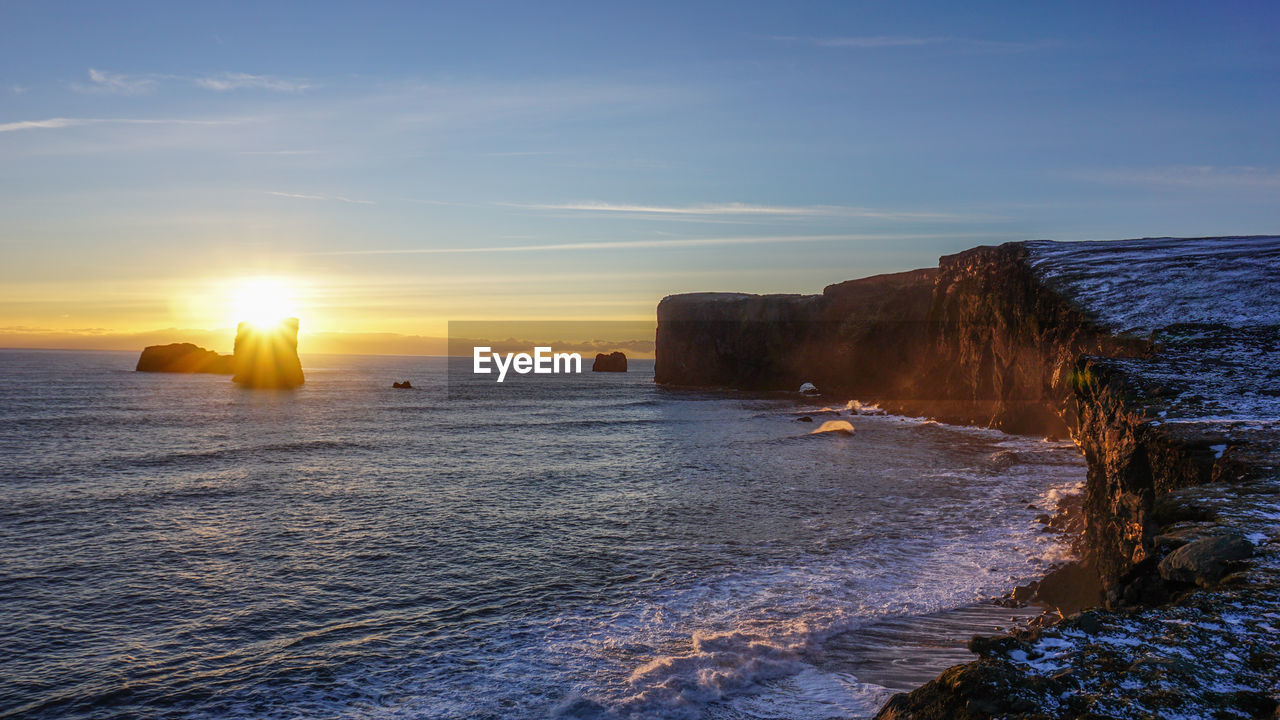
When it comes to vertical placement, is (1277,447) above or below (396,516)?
above

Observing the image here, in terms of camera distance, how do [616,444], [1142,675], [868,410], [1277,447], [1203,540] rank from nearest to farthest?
[1142,675]
[1203,540]
[1277,447]
[616,444]
[868,410]

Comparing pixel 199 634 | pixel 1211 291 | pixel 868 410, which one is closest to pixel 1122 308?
pixel 1211 291

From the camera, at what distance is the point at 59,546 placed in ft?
64.5

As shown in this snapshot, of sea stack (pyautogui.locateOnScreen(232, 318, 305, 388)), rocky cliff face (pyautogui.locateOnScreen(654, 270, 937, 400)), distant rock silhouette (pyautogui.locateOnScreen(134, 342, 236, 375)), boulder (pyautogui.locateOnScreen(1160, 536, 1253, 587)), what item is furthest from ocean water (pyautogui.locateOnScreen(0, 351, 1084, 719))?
distant rock silhouette (pyautogui.locateOnScreen(134, 342, 236, 375))

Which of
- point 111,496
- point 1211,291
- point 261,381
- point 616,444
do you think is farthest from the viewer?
point 261,381

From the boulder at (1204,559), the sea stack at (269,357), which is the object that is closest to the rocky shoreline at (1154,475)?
the boulder at (1204,559)

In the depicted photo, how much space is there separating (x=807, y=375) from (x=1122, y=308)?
7477 centimetres

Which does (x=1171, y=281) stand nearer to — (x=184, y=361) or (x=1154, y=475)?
(x=1154, y=475)

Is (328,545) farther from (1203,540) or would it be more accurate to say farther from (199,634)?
(1203,540)

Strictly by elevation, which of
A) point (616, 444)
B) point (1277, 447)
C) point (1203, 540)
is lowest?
point (616, 444)

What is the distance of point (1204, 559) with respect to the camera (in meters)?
8.70

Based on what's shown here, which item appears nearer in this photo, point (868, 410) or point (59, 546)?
point (59, 546)

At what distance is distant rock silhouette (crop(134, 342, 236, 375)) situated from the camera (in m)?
153

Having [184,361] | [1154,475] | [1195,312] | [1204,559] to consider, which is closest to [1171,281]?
[1195,312]
